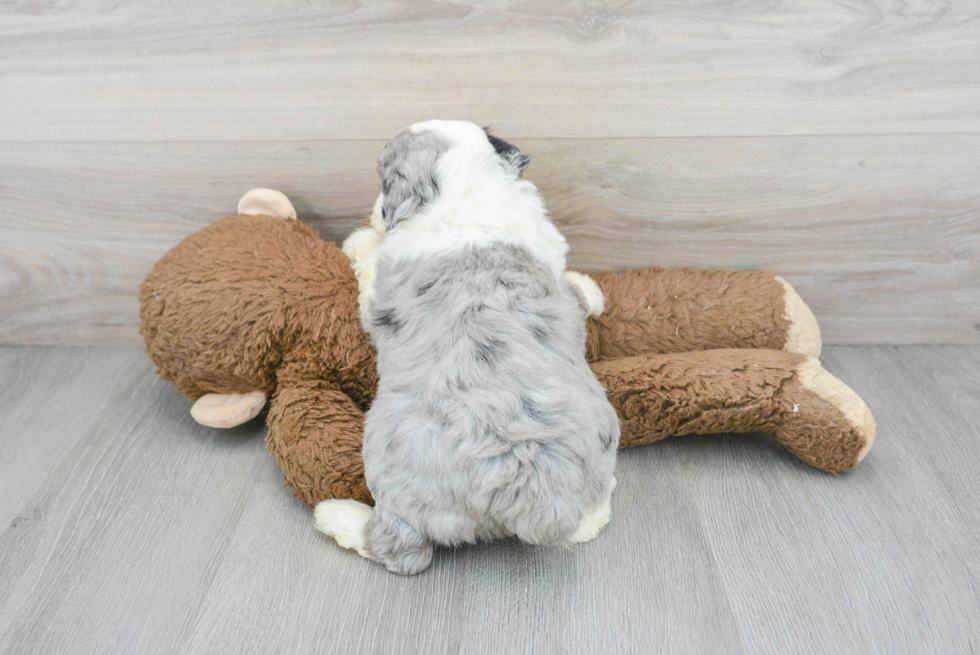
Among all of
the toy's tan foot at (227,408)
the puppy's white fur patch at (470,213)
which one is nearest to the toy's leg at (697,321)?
the puppy's white fur patch at (470,213)

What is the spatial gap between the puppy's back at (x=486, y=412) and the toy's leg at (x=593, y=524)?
8cm

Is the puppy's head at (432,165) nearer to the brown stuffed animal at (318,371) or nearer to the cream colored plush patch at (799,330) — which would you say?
the brown stuffed animal at (318,371)

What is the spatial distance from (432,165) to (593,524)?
75 centimetres

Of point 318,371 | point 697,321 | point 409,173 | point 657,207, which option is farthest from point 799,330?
point 318,371

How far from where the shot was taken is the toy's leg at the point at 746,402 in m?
1.38

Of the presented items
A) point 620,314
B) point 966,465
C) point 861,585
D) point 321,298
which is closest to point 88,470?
point 321,298

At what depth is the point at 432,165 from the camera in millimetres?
1311

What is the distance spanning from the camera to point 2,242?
1.78m

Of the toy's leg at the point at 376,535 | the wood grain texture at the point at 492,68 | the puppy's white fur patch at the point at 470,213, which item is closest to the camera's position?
the toy's leg at the point at 376,535

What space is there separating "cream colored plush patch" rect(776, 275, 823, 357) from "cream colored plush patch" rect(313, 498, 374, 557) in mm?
1040

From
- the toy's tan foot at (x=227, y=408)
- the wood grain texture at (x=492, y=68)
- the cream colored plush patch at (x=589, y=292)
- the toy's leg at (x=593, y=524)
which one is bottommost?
the toy's leg at (x=593, y=524)

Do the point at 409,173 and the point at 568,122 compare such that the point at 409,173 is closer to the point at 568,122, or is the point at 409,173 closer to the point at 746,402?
the point at 568,122

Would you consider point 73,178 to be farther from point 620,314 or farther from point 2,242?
point 620,314

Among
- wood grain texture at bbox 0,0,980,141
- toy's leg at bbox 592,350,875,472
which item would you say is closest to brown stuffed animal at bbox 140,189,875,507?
toy's leg at bbox 592,350,875,472
